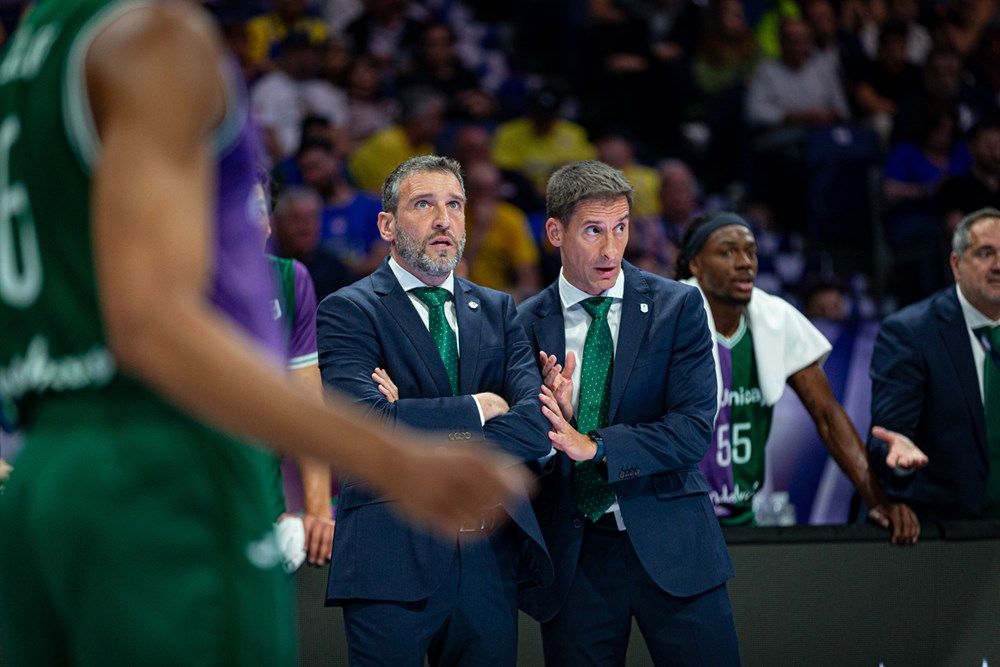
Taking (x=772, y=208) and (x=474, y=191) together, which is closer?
(x=474, y=191)

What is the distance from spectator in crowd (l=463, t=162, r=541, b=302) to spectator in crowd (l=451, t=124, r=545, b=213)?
335 mm

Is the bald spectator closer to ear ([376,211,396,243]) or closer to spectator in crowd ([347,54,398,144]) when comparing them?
spectator in crowd ([347,54,398,144])

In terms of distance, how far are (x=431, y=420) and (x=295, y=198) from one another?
3876 mm

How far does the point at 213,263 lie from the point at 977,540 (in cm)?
419

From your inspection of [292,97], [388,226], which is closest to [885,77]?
[292,97]

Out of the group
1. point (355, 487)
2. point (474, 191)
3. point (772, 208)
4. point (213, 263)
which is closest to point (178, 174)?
point (213, 263)

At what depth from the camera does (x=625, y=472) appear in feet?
13.2

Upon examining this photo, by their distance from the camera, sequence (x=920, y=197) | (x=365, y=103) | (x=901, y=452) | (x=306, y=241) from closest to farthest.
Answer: (x=901, y=452)
(x=306, y=241)
(x=920, y=197)
(x=365, y=103)

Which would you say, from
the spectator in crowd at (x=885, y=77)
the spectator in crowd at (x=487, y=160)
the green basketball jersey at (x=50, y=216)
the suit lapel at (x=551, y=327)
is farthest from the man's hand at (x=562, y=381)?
the spectator in crowd at (x=885, y=77)

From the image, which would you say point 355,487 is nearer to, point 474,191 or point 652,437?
point 652,437

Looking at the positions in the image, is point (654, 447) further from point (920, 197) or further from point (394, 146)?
point (920, 197)

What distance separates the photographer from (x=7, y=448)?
17.4 feet

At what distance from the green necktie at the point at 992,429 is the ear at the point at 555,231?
2.06 meters

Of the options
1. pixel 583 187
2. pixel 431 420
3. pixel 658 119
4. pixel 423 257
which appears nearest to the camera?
pixel 431 420
